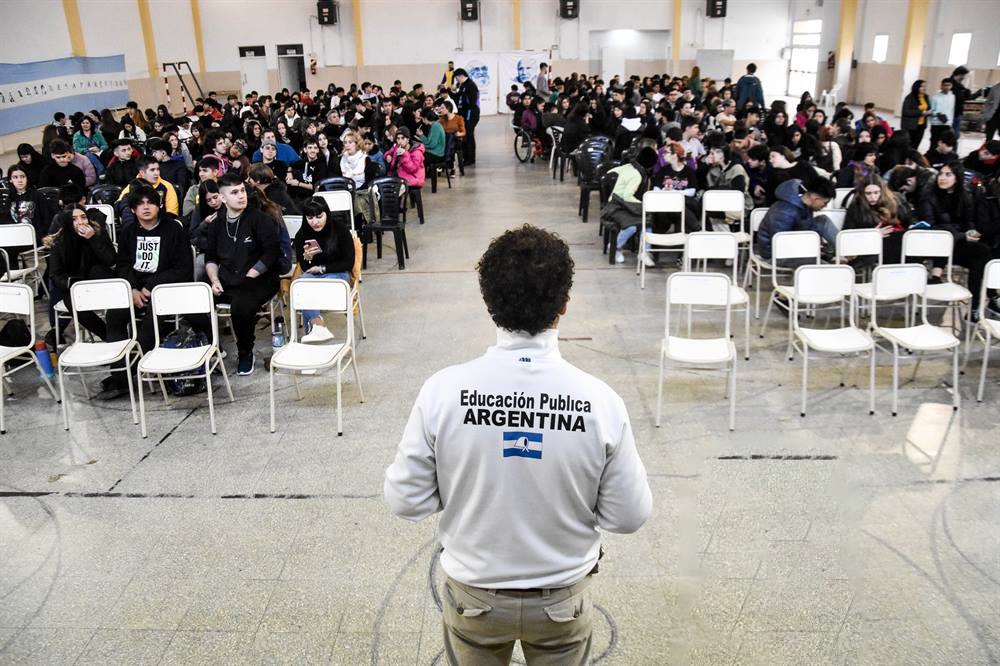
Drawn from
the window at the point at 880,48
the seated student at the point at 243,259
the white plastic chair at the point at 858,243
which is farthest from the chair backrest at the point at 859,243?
the window at the point at 880,48

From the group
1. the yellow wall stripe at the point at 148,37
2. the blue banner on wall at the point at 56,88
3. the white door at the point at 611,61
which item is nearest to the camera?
the blue banner on wall at the point at 56,88

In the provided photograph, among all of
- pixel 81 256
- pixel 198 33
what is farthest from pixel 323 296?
pixel 198 33

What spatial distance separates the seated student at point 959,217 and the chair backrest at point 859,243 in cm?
59

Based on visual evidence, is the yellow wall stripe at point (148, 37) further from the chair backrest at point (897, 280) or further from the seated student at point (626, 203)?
the chair backrest at point (897, 280)

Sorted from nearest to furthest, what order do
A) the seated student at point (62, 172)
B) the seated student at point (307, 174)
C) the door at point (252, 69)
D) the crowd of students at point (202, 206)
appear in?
the crowd of students at point (202, 206) < the seated student at point (62, 172) < the seated student at point (307, 174) < the door at point (252, 69)

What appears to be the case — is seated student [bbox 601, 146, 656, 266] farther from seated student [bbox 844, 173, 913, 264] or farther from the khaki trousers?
the khaki trousers

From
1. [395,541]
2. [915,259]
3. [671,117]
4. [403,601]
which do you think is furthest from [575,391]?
[671,117]

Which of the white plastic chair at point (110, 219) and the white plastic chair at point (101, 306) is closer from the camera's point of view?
the white plastic chair at point (101, 306)

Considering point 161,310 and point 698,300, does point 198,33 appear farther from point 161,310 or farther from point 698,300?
point 698,300

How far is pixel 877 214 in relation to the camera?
5.93m

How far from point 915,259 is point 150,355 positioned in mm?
5614

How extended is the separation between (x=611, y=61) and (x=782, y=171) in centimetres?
1622

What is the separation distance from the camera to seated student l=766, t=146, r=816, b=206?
23.2ft

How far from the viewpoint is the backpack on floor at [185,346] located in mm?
4961
